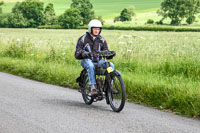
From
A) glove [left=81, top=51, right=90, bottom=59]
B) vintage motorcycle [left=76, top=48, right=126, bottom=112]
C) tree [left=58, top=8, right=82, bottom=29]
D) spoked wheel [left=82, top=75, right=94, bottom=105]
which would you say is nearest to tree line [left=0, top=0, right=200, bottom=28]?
tree [left=58, top=8, right=82, bottom=29]

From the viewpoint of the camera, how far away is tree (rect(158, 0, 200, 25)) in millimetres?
107625

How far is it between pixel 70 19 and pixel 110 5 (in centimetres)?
4107

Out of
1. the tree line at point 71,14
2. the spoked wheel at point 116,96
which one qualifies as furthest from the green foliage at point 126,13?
the spoked wheel at point 116,96

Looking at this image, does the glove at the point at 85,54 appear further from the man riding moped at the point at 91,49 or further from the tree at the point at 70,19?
the tree at the point at 70,19

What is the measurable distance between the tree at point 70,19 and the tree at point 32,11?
36.2 feet

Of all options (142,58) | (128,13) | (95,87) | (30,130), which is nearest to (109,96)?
(95,87)

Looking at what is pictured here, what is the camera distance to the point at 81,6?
124 metres

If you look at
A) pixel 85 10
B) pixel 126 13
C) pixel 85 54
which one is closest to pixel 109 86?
pixel 85 54

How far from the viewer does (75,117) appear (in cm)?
693

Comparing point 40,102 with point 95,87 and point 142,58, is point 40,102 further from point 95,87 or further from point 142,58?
point 142,58

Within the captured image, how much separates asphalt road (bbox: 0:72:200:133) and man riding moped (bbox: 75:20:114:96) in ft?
2.55

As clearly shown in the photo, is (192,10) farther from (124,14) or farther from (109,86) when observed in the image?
(109,86)

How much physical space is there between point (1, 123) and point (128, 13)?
447 ft

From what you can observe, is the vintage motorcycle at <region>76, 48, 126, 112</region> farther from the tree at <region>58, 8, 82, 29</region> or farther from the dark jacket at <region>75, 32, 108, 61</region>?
the tree at <region>58, 8, 82, 29</region>
